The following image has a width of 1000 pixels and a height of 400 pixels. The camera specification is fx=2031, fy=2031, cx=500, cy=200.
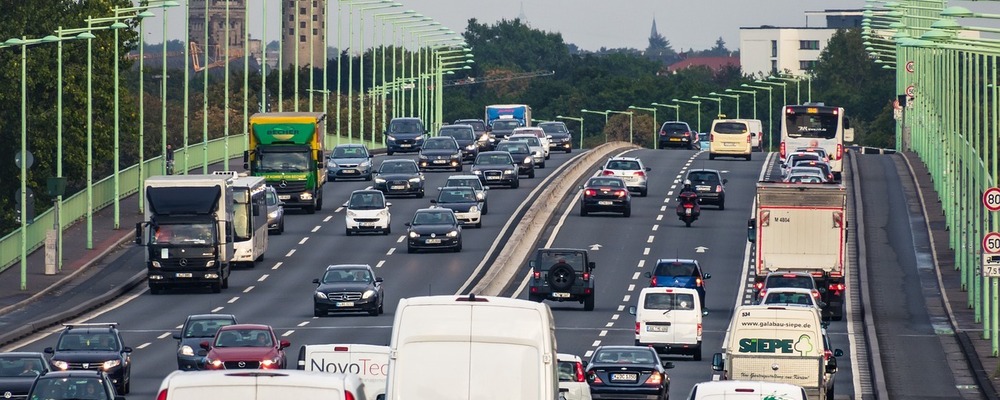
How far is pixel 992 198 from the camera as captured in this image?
4278cm

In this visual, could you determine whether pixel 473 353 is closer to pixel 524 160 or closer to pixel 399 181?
pixel 399 181

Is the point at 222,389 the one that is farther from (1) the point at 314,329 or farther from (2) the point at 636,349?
(1) the point at 314,329

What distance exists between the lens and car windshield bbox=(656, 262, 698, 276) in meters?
51.3

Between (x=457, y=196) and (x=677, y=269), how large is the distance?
19.0m

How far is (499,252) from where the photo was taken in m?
63.2

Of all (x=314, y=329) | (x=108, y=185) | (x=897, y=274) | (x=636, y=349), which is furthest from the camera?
(x=108, y=185)

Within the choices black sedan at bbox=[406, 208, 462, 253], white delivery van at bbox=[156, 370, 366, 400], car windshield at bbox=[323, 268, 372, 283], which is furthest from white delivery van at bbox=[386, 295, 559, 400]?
black sedan at bbox=[406, 208, 462, 253]

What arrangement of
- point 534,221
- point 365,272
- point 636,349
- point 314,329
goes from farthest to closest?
point 534,221, point 365,272, point 314,329, point 636,349

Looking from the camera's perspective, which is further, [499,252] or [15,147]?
[15,147]

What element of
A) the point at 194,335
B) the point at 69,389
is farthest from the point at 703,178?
the point at 69,389

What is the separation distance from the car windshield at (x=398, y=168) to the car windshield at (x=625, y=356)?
4368 centimetres

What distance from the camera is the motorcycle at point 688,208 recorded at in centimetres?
7069

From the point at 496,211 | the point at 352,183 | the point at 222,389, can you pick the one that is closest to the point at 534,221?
the point at 496,211

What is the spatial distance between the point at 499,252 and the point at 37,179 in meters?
31.4
